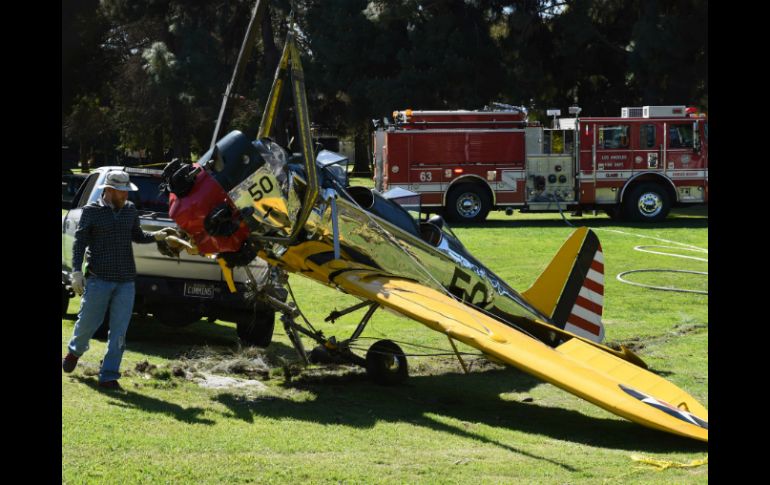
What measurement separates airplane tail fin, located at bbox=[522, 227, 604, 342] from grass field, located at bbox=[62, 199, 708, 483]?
723 mm

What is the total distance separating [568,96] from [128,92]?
2278 centimetres

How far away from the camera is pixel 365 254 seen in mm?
8617

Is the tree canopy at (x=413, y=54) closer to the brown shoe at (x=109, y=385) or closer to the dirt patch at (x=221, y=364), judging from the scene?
the dirt patch at (x=221, y=364)

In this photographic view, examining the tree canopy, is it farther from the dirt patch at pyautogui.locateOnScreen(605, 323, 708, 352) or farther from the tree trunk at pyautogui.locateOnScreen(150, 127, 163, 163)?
the dirt patch at pyautogui.locateOnScreen(605, 323, 708, 352)

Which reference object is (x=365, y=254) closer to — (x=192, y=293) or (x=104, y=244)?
(x=192, y=293)

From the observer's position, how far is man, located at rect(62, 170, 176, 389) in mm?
7527

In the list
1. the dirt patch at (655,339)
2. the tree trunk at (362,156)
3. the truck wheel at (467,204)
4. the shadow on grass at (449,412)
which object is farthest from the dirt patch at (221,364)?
the tree trunk at (362,156)

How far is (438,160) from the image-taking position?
2552 cm

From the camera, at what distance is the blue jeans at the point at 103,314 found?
7.52m

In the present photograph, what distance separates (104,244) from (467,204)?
1851 centimetres

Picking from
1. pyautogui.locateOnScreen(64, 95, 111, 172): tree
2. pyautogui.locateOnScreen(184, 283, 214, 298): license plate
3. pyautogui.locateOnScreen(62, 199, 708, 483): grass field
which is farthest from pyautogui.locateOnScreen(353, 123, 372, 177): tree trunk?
pyautogui.locateOnScreen(62, 199, 708, 483): grass field

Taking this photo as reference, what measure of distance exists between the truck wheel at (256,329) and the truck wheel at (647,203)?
1733 centimetres
